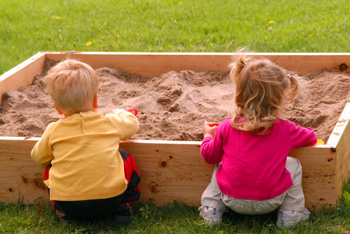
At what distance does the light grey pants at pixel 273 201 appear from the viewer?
2.67 metres

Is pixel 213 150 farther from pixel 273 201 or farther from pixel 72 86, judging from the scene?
pixel 72 86

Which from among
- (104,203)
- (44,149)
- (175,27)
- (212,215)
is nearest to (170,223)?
(212,215)

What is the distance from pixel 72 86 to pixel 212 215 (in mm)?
1012

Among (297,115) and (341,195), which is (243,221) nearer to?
(341,195)

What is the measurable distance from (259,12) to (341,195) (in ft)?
13.0

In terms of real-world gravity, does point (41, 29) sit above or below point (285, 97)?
below

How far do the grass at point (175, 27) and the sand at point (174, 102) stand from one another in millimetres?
999

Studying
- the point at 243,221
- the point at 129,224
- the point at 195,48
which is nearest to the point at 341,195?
the point at 243,221

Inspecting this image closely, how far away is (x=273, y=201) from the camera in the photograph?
2656 millimetres

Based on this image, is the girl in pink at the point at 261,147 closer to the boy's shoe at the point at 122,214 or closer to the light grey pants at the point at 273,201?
the light grey pants at the point at 273,201

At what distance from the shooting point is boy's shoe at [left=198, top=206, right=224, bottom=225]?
278cm

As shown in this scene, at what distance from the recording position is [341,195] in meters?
2.96

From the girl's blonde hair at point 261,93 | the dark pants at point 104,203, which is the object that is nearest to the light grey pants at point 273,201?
the girl's blonde hair at point 261,93

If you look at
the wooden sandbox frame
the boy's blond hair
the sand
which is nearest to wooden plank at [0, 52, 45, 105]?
the sand
